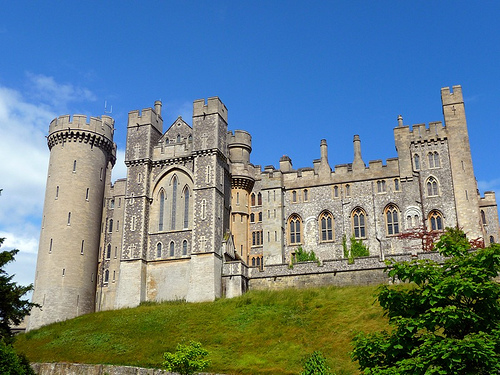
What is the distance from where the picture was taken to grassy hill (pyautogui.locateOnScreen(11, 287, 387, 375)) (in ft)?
99.8

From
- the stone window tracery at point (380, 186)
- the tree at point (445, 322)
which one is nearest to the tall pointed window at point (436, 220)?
the stone window tracery at point (380, 186)

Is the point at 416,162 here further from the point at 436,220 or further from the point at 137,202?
the point at 137,202

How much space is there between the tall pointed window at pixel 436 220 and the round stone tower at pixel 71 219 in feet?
96.0

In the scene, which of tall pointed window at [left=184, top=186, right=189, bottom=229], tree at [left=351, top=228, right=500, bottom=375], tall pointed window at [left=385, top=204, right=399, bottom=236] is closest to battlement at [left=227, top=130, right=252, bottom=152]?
tall pointed window at [left=184, top=186, right=189, bottom=229]

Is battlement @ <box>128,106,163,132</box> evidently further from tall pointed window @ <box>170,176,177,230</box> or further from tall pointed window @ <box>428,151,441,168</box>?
tall pointed window @ <box>428,151,441,168</box>

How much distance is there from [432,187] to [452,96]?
7.87 m

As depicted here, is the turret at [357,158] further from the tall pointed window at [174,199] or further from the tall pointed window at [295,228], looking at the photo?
the tall pointed window at [174,199]

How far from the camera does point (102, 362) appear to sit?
3178 centimetres

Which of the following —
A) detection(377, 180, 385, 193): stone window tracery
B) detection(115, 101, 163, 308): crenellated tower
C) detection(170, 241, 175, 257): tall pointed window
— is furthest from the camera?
detection(377, 180, 385, 193): stone window tracery

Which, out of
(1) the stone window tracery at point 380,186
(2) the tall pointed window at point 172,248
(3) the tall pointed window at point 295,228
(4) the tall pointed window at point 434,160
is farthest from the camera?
(3) the tall pointed window at point 295,228

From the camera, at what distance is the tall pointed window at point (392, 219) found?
157 feet

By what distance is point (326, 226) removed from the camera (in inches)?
1967

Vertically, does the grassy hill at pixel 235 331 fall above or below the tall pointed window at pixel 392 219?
Answer: below

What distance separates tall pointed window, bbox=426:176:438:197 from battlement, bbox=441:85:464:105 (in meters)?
6.59
